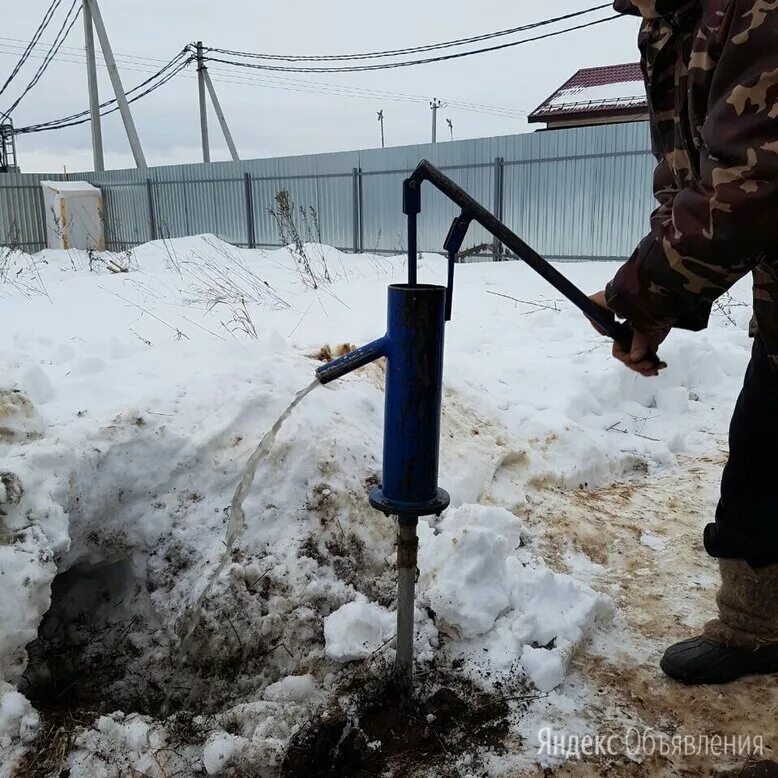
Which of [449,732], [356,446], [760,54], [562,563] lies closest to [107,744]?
[449,732]

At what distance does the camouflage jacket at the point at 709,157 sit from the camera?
1.12 meters

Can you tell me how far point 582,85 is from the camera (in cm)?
1797

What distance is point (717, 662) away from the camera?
172 cm

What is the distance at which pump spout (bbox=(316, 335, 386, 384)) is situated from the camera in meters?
1.50

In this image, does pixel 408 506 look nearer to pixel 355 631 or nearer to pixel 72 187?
pixel 355 631

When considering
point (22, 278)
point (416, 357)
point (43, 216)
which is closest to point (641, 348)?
point (416, 357)

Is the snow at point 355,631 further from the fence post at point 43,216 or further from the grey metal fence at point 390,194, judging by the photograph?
the fence post at point 43,216

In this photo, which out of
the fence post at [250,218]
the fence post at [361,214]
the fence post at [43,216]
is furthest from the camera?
the fence post at [43,216]

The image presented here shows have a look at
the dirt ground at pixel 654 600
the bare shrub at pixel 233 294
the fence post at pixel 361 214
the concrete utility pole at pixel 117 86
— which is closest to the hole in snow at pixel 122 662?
the dirt ground at pixel 654 600

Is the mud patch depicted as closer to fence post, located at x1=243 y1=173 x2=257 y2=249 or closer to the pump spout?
the pump spout

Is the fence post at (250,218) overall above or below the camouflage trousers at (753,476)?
above

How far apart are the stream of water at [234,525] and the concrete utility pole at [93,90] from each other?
58.8ft

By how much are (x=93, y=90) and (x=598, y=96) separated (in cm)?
1260

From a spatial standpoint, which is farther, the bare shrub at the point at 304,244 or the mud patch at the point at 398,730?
the bare shrub at the point at 304,244
